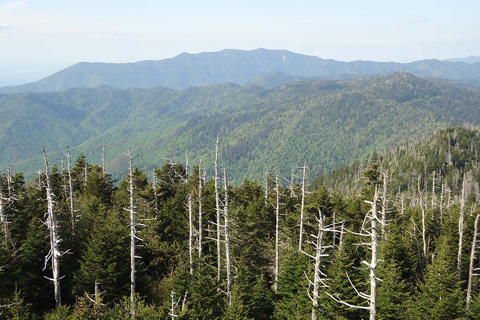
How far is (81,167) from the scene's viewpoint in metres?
57.3

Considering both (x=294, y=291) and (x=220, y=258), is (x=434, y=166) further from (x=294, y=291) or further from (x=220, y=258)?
(x=220, y=258)

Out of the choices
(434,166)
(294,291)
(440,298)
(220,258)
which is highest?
(220,258)

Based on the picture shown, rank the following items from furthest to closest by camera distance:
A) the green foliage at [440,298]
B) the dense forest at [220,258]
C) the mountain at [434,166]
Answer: the mountain at [434,166] < the green foliage at [440,298] < the dense forest at [220,258]

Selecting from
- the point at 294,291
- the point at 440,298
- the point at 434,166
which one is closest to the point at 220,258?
the point at 294,291

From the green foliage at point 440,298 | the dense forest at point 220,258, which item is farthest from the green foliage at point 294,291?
the green foliage at point 440,298

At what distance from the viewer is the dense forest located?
22469 mm

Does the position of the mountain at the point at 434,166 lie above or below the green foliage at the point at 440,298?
below

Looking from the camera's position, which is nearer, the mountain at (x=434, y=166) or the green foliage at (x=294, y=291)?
the green foliage at (x=294, y=291)

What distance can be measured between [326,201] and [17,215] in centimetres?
3578

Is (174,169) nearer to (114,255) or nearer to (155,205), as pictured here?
(155,205)

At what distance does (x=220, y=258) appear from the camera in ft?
106

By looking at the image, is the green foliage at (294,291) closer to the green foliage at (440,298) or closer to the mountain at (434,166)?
the green foliage at (440,298)

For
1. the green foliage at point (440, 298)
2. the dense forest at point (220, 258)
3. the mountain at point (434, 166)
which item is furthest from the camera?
the mountain at point (434, 166)

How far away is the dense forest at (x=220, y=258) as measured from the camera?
22.5 metres
